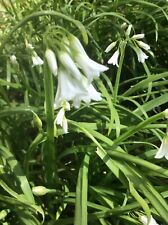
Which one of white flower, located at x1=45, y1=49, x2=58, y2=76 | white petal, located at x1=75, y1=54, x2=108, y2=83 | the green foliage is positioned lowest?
the green foliage

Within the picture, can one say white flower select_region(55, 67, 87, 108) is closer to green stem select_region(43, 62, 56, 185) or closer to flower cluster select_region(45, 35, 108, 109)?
flower cluster select_region(45, 35, 108, 109)

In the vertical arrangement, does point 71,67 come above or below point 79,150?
above

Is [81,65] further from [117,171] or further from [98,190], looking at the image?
[98,190]

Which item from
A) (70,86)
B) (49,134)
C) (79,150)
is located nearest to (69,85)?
(70,86)

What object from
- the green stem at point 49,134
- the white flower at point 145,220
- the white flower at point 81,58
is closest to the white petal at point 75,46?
the white flower at point 81,58

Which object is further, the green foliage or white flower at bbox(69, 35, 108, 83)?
the green foliage

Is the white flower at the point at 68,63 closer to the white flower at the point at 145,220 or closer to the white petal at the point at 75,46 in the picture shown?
the white petal at the point at 75,46

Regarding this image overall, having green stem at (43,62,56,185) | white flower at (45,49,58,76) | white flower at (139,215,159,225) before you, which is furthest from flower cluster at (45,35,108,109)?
white flower at (139,215,159,225)

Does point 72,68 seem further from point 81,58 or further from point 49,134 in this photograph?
point 49,134
